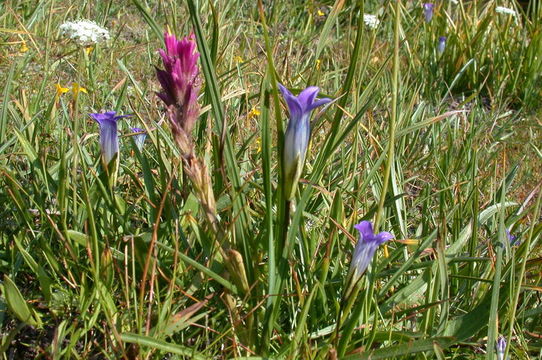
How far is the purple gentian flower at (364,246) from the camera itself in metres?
1.28

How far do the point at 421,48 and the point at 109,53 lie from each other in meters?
1.79

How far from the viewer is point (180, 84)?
1176 mm

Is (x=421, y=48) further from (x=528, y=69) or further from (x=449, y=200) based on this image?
(x=449, y=200)

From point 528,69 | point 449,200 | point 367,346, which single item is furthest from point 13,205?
point 528,69

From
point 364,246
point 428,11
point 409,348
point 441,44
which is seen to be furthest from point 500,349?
point 428,11

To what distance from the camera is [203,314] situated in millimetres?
1411

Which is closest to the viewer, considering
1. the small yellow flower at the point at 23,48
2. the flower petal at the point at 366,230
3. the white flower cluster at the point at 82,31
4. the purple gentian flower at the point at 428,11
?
the flower petal at the point at 366,230

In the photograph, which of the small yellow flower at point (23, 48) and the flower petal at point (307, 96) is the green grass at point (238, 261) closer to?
the flower petal at point (307, 96)

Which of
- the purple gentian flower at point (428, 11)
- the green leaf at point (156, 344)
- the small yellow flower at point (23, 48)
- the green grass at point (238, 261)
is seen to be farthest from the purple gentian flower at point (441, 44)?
the green leaf at point (156, 344)

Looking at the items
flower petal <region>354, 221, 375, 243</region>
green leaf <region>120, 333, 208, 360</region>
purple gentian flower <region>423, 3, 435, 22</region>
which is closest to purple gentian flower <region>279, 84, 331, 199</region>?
flower petal <region>354, 221, 375, 243</region>

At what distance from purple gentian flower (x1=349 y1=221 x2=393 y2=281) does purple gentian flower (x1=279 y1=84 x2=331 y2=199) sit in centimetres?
16

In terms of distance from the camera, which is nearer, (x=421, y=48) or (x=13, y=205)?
(x=13, y=205)

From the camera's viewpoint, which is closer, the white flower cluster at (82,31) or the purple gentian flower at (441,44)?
the white flower cluster at (82,31)

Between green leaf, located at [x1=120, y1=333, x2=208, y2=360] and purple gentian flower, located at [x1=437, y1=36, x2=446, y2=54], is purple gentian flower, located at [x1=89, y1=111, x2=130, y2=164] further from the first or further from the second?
purple gentian flower, located at [x1=437, y1=36, x2=446, y2=54]
